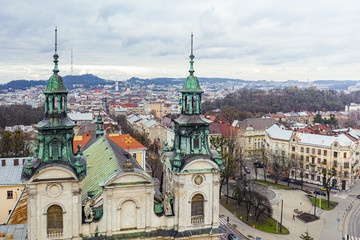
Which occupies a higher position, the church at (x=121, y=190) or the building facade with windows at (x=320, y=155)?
the church at (x=121, y=190)

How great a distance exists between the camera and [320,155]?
8381cm

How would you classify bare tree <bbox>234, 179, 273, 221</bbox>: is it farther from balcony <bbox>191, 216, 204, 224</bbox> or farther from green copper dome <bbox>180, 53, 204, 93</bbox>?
green copper dome <bbox>180, 53, 204, 93</bbox>

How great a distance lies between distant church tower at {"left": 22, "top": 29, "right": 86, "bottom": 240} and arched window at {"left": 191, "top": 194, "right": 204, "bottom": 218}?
971 cm

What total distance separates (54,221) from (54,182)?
10.4 ft

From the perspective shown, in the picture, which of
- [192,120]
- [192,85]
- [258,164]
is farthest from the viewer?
[258,164]

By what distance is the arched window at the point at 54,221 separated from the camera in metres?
24.9

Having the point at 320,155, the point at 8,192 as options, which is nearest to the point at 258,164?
the point at 320,155

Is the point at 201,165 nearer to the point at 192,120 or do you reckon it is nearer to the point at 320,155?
the point at 192,120

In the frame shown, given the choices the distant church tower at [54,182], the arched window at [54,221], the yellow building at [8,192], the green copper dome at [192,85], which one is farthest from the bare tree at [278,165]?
the arched window at [54,221]

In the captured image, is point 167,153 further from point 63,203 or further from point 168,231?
point 63,203

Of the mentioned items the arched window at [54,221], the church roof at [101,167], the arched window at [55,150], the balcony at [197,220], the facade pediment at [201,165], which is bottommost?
the balcony at [197,220]

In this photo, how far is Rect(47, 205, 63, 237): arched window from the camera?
24922 mm

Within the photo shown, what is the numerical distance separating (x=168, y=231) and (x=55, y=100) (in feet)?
49.0

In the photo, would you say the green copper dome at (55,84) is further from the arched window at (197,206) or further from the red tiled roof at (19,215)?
the red tiled roof at (19,215)
